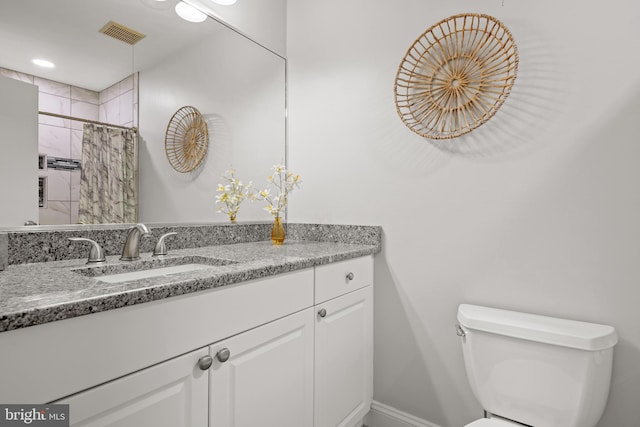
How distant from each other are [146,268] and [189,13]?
1189mm

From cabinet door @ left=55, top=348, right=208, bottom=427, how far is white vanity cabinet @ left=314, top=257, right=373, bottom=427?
0.53m

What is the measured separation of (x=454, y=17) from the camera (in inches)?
56.3

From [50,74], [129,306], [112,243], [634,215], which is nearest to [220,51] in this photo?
[50,74]

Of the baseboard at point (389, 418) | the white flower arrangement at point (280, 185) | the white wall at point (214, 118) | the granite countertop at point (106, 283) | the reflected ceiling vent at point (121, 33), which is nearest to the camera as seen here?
the granite countertop at point (106, 283)

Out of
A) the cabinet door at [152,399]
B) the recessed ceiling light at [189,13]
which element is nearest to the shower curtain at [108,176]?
the recessed ceiling light at [189,13]

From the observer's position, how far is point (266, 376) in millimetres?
1074

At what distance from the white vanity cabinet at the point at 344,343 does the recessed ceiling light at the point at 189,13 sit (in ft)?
4.29

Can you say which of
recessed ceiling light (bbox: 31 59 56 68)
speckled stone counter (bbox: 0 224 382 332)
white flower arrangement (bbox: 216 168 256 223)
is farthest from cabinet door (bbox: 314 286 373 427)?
recessed ceiling light (bbox: 31 59 56 68)

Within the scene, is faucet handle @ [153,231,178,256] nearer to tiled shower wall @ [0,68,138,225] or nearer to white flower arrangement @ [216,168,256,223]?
tiled shower wall @ [0,68,138,225]

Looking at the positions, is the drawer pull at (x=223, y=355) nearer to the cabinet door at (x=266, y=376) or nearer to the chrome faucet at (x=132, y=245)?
the cabinet door at (x=266, y=376)

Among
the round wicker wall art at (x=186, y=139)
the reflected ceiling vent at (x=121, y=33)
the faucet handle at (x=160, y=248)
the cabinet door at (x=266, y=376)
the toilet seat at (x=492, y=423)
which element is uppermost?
the reflected ceiling vent at (x=121, y=33)

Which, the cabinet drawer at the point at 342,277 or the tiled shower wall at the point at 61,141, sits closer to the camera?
the tiled shower wall at the point at 61,141

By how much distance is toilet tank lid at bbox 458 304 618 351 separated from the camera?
1059 millimetres

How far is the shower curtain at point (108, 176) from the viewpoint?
4.10 feet
